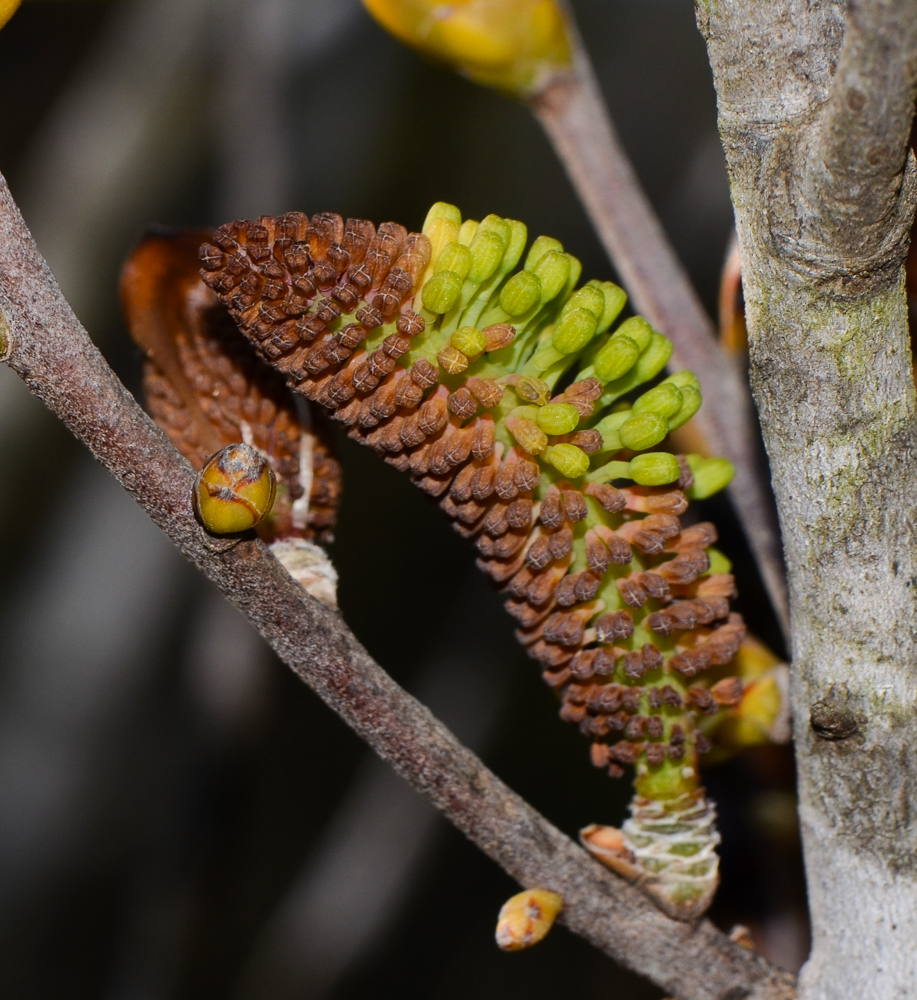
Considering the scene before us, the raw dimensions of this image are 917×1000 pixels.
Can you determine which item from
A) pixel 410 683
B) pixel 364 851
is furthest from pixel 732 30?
pixel 410 683

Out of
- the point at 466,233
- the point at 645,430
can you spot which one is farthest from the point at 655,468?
the point at 466,233

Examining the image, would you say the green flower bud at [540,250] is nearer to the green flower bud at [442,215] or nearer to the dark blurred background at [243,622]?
the green flower bud at [442,215]

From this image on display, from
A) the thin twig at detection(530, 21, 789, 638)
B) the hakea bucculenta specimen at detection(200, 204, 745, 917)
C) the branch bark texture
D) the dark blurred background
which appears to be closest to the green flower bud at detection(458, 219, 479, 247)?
the hakea bucculenta specimen at detection(200, 204, 745, 917)

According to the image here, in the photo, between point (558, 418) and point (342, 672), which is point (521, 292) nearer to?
point (558, 418)

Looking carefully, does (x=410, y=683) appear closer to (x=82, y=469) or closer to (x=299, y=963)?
(x=299, y=963)

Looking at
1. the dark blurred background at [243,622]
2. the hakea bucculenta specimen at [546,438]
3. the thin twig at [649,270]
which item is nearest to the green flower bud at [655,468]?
the hakea bucculenta specimen at [546,438]
